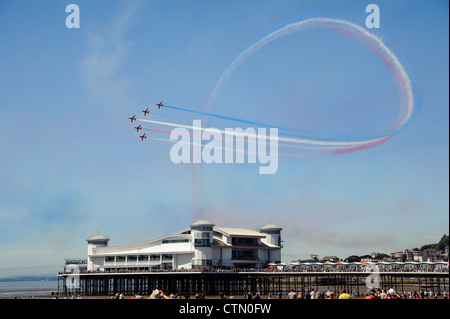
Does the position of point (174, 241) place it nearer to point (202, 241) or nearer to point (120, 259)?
point (202, 241)

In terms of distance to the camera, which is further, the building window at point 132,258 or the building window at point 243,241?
the building window at point 132,258

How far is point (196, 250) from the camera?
125m

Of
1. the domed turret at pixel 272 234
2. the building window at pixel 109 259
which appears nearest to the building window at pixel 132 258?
the building window at pixel 109 259

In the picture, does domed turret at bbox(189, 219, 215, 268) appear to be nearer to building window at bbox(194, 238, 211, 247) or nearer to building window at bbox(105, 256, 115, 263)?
building window at bbox(194, 238, 211, 247)

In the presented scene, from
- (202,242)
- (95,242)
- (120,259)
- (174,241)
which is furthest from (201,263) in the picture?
(95,242)

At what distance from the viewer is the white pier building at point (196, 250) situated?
4953 inches

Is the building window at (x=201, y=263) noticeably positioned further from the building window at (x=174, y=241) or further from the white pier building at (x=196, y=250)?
the building window at (x=174, y=241)

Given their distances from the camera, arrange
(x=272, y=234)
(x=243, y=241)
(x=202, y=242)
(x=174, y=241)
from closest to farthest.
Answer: (x=202, y=242), (x=174, y=241), (x=243, y=241), (x=272, y=234)

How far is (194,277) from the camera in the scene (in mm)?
121812

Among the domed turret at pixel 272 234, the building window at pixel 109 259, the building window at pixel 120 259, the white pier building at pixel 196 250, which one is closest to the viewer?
the white pier building at pixel 196 250

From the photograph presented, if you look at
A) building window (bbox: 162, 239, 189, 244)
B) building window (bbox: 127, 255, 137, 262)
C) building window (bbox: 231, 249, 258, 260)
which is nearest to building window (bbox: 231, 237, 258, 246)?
building window (bbox: 231, 249, 258, 260)
